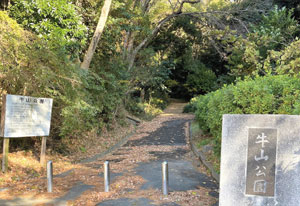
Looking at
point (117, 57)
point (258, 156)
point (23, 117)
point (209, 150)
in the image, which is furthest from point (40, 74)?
point (117, 57)

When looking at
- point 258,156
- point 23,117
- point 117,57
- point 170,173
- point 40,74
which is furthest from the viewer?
point 117,57

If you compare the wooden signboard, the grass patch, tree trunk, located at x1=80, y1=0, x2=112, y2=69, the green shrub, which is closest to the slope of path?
the grass patch

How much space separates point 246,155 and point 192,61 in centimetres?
2822

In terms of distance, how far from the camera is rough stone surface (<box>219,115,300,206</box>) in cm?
412

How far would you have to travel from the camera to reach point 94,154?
1209cm

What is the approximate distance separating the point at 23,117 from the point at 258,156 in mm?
6653

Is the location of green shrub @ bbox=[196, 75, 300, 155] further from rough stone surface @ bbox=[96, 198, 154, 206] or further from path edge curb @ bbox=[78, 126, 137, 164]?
path edge curb @ bbox=[78, 126, 137, 164]

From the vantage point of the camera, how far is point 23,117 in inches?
324

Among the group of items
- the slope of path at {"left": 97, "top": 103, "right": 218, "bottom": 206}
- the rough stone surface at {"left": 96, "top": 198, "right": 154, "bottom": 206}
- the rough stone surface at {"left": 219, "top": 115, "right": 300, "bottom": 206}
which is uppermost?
the rough stone surface at {"left": 219, "top": 115, "right": 300, "bottom": 206}

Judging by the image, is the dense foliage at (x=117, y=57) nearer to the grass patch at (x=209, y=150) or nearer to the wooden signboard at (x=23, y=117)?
the wooden signboard at (x=23, y=117)

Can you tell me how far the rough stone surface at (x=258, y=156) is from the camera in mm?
4121

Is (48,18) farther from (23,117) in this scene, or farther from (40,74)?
(23,117)

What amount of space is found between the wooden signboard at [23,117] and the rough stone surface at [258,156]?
599cm

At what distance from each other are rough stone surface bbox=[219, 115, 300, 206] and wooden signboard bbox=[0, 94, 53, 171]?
5988mm
